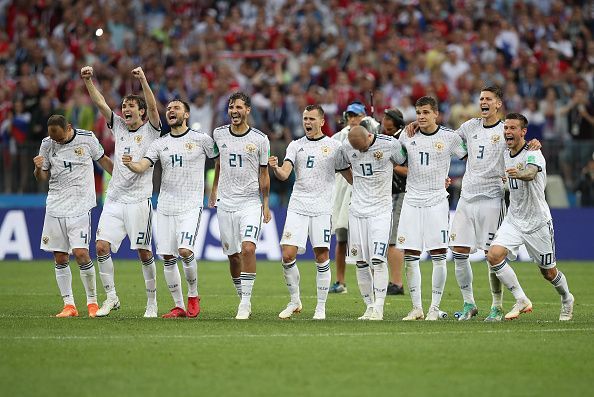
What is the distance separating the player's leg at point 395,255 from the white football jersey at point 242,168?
3.55 m

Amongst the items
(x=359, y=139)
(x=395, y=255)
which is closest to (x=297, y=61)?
(x=395, y=255)

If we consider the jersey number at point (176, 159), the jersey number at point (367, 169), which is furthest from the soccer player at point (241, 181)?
the jersey number at point (367, 169)

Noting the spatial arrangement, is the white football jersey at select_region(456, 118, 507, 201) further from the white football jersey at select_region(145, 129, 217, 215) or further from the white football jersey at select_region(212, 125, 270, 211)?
the white football jersey at select_region(145, 129, 217, 215)

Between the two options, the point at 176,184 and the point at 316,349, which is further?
the point at 176,184

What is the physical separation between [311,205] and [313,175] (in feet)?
1.28

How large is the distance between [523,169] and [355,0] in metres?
18.0

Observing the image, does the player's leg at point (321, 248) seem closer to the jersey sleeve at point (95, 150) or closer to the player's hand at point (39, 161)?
the jersey sleeve at point (95, 150)

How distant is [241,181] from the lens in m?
15.0

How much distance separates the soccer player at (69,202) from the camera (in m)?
15.4

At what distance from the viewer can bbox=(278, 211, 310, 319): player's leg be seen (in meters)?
14.9

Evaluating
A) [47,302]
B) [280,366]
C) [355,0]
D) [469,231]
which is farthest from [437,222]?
[355,0]

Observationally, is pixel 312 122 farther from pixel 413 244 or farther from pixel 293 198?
pixel 413 244

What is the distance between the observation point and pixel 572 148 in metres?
26.1

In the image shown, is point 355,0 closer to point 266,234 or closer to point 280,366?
point 266,234
